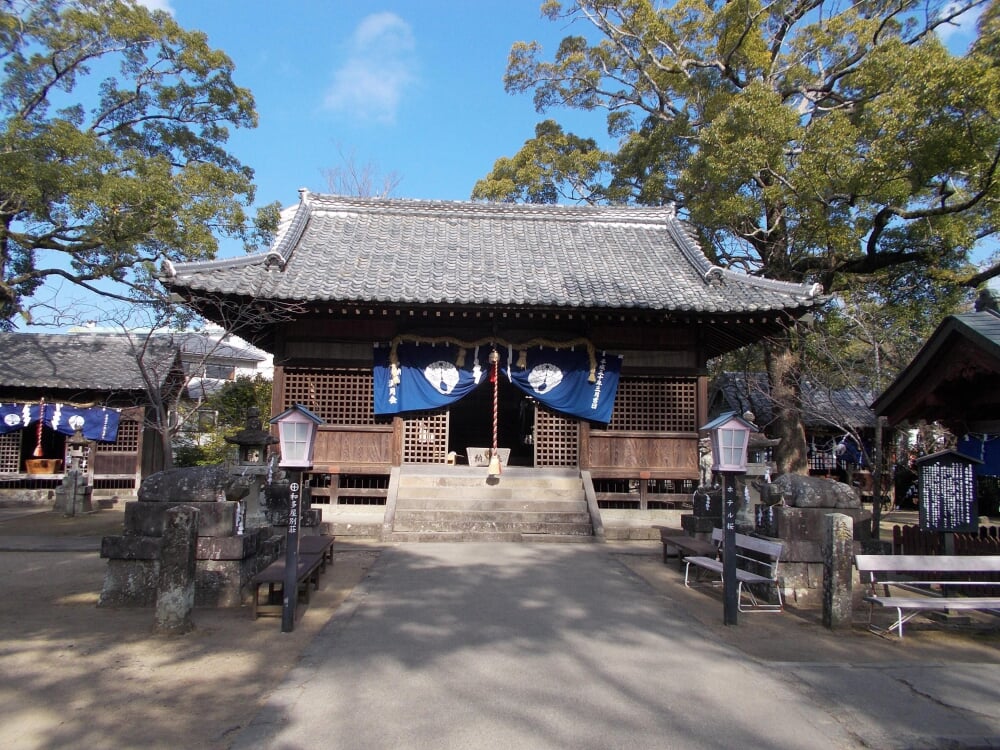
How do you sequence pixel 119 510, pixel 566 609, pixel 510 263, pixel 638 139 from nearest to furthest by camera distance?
pixel 566 609 < pixel 510 263 < pixel 119 510 < pixel 638 139

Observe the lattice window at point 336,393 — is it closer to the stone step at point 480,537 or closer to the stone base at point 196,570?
the stone step at point 480,537

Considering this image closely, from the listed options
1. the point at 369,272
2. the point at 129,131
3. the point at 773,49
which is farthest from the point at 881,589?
the point at 129,131

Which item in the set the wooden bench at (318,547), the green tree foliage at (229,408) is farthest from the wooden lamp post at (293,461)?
the green tree foliage at (229,408)

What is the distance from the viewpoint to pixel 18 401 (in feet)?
60.8

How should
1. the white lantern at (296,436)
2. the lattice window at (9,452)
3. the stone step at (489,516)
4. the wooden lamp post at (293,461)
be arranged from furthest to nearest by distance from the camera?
1. the lattice window at (9,452)
2. the stone step at (489,516)
3. the white lantern at (296,436)
4. the wooden lamp post at (293,461)

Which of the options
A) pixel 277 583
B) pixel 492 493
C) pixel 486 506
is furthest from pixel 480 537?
pixel 277 583

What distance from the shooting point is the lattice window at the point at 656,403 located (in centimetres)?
1363

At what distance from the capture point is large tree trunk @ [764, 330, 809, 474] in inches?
680

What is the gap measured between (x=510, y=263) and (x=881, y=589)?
359 inches

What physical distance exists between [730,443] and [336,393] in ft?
28.4

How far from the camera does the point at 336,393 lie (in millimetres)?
13391

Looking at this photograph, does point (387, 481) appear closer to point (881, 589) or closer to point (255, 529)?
point (255, 529)

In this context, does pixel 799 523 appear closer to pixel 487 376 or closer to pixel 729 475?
pixel 729 475

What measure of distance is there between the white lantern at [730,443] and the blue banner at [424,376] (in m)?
6.80
